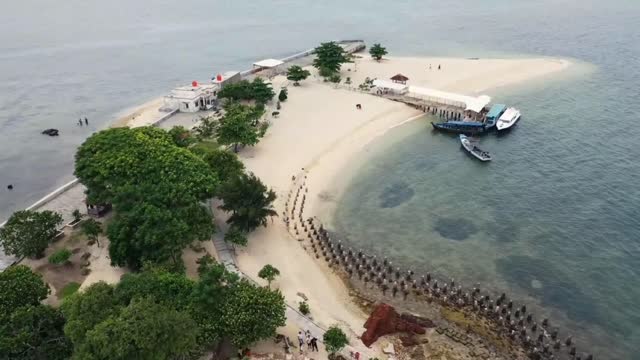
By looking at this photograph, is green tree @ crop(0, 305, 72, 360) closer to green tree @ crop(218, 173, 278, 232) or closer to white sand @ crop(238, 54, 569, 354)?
white sand @ crop(238, 54, 569, 354)

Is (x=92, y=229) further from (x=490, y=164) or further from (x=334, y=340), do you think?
(x=490, y=164)

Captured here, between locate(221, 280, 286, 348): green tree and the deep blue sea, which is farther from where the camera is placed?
the deep blue sea

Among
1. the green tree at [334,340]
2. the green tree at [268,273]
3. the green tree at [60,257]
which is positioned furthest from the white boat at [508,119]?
the green tree at [60,257]

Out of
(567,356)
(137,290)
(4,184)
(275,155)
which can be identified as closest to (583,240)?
(567,356)

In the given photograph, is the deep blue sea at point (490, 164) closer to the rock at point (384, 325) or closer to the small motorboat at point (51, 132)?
the small motorboat at point (51, 132)

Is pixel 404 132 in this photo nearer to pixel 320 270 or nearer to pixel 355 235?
pixel 355 235

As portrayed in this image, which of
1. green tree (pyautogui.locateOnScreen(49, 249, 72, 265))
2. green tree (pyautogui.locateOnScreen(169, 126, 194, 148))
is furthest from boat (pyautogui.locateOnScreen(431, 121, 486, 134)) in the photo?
green tree (pyautogui.locateOnScreen(49, 249, 72, 265))
